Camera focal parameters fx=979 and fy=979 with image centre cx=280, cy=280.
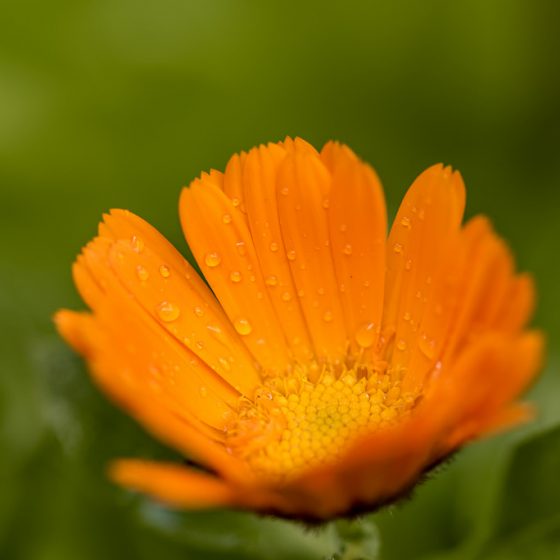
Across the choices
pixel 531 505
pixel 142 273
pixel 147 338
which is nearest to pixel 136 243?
pixel 142 273

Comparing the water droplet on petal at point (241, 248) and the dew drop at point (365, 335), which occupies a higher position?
the water droplet on petal at point (241, 248)

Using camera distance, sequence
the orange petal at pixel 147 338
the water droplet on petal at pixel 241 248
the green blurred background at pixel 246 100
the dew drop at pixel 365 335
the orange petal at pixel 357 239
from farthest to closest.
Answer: the green blurred background at pixel 246 100 < the dew drop at pixel 365 335 < the water droplet on petal at pixel 241 248 < the orange petal at pixel 357 239 < the orange petal at pixel 147 338

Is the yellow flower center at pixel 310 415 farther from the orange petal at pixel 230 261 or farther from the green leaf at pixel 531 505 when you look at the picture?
the green leaf at pixel 531 505

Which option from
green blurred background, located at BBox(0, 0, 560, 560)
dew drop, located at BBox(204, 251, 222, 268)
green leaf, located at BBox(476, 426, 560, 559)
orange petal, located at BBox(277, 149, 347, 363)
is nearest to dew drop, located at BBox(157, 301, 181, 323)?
dew drop, located at BBox(204, 251, 222, 268)

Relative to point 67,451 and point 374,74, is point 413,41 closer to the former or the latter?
point 374,74

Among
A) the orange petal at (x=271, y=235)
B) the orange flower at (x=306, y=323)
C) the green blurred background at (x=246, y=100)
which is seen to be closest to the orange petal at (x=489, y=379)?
the orange flower at (x=306, y=323)

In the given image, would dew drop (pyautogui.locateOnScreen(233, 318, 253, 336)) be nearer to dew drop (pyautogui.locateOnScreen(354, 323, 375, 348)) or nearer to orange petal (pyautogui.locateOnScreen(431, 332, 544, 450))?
dew drop (pyautogui.locateOnScreen(354, 323, 375, 348))

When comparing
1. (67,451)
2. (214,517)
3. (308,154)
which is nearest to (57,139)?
(67,451)
